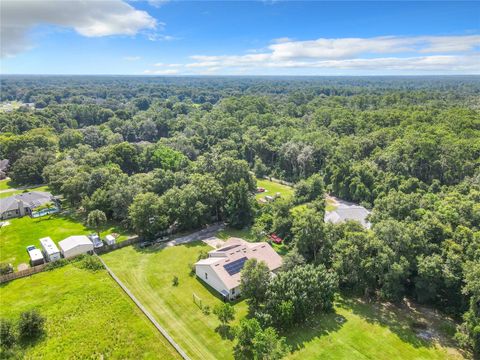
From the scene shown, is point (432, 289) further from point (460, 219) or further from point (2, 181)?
point (2, 181)

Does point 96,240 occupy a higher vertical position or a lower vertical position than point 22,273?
higher

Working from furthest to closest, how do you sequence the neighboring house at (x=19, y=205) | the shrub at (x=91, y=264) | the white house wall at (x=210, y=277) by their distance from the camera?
the neighboring house at (x=19, y=205), the shrub at (x=91, y=264), the white house wall at (x=210, y=277)

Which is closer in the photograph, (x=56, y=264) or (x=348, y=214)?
(x=56, y=264)

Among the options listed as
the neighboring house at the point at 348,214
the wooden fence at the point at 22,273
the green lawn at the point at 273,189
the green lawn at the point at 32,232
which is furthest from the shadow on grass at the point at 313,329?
the green lawn at the point at 273,189

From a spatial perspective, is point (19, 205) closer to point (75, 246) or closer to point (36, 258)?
point (36, 258)

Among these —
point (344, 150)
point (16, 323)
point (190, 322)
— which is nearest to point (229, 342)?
point (190, 322)

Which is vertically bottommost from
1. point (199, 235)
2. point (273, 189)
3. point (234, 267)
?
point (273, 189)

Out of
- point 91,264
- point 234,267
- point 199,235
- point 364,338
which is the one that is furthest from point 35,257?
point 364,338

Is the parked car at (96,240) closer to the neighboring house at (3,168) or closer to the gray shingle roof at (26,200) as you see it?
the gray shingle roof at (26,200)
